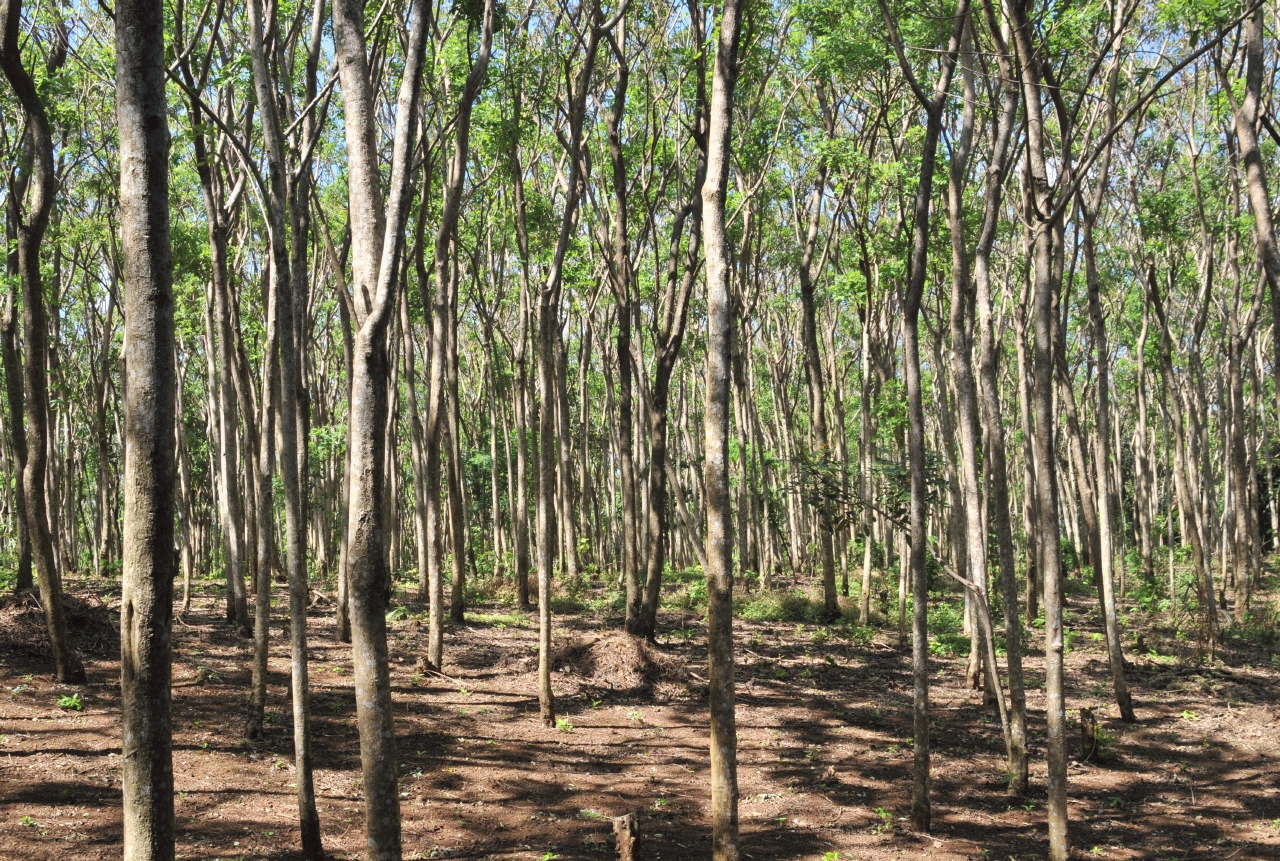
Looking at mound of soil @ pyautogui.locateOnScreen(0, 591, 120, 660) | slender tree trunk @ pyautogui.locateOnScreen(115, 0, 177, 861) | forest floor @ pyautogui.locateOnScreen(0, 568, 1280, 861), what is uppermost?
slender tree trunk @ pyautogui.locateOnScreen(115, 0, 177, 861)

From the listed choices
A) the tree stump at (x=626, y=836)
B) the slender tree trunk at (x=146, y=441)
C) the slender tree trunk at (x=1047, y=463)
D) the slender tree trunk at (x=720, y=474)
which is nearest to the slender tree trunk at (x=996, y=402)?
the slender tree trunk at (x=1047, y=463)

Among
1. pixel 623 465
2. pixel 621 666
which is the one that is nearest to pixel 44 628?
pixel 621 666

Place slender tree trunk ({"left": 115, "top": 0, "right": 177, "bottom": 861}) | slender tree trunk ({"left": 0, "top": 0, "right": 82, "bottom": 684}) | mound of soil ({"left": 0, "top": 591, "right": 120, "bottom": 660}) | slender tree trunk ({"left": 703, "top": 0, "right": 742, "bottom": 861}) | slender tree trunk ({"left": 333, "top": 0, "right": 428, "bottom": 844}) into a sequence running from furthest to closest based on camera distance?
1. mound of soil ({"left": 0, "top": 591, "right": 120, "bottom": 660})
2. slender tree trunk ({"left": 0, "top": 0, "right": 82, "bottom": 684})
3. slender tree trunk ({"left": 703, "top": 0, "right": 742, "bottom": 861})
4. slender tree trunk ({"left": 333, "top": 0, "right": 428, "bottom": 844})
5. slender tree trunk ({"left": 115, "top": 0, "right": 177, "bottom": 861})

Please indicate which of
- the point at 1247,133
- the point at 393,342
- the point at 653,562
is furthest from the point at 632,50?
the point at 1247,133

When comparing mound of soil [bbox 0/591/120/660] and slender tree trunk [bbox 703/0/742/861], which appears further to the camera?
mound of soil [bbox 0/591/120/660]

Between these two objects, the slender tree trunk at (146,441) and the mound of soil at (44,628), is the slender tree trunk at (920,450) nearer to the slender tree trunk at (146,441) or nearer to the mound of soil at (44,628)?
the slender tree trunk at (146,441)

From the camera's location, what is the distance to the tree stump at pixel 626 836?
22.5 ft

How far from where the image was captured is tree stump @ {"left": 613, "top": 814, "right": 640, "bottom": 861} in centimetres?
685

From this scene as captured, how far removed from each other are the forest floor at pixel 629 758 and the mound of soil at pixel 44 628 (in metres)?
0.14

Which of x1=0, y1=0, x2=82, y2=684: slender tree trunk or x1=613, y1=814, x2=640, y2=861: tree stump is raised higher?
x1=0, y1=0, x2=82, y2=684: slender tree trunk

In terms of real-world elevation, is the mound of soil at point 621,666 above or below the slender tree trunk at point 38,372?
below

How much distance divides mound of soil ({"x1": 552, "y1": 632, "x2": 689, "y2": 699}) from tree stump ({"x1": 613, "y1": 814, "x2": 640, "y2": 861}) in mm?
5460

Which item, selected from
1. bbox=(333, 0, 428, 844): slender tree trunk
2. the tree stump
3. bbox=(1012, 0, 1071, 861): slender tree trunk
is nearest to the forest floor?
the tree stump

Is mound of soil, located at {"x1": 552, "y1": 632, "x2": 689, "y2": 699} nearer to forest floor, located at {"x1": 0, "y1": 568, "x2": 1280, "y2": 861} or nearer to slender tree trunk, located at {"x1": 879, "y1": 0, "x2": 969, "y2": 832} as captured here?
forest floor, located at {"x1": 0, "y1": 568, "x2": 1280, "y2": 861}
